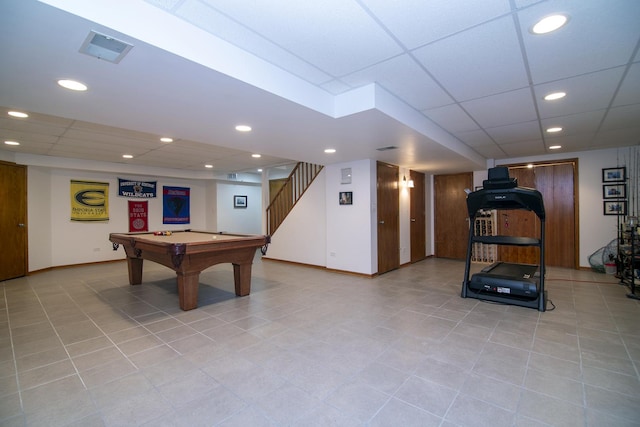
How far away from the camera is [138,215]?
26.2ft

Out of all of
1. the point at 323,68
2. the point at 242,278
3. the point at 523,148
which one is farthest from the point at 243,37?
the point at 523,148

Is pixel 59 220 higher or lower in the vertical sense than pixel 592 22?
lower

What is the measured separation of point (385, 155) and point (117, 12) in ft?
14.2

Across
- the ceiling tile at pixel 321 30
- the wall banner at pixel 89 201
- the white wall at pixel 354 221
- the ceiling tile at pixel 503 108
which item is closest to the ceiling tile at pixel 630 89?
the ceiling tile at pixel 503 108

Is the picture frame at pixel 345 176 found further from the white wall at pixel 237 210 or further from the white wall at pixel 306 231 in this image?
the white wall at pixel 237 210

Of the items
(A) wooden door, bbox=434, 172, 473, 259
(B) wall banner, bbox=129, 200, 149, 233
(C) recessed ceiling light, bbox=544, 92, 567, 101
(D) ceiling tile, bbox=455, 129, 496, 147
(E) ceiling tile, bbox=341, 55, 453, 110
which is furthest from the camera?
(B) wall banner, bbox=129, 200, 149, 233

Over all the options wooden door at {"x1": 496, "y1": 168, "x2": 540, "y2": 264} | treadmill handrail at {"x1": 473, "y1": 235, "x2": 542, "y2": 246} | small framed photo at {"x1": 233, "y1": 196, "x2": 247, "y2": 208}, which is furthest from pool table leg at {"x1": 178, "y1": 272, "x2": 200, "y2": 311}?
wooden door at {"x1": 496, "y1": 168, "x2": 540, "y2": 264}

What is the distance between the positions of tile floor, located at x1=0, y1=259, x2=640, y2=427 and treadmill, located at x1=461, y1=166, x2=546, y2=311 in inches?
8.3

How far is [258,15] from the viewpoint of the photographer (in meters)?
1.86

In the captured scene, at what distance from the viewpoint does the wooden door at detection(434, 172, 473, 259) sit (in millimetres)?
7590

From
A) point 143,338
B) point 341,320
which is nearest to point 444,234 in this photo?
point 341,320

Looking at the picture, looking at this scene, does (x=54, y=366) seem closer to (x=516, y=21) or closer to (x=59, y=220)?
(x=516, y=21)

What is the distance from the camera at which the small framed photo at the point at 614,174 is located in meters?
5.62

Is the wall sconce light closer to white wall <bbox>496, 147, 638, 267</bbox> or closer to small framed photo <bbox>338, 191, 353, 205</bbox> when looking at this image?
small framed photo <bbox>338, 191, 353, 205</bbox>
